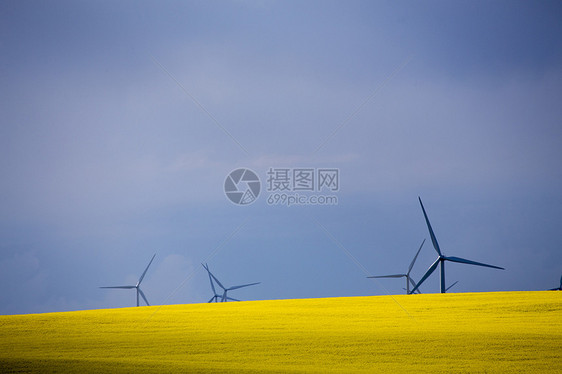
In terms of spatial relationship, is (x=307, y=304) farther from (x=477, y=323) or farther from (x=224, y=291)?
(x=224, y=291)

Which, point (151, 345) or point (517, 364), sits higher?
point (151, 345)

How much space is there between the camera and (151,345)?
14.3 meters

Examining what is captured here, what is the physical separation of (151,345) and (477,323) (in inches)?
397

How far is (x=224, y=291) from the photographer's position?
45.6 metres

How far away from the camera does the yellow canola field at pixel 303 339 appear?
37.5 ft

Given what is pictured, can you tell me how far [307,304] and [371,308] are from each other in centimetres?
312

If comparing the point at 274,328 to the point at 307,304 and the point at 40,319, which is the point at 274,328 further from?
the point at 40,319

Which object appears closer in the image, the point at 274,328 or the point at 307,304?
the point at 274,328

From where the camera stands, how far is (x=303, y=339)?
14344 mm

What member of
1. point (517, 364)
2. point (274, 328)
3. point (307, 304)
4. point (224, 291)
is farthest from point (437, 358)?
point (224, 291)

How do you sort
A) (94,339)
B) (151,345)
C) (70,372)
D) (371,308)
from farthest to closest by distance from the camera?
1. (371,308)
2. (94,339)
3. (151,345)
4. (70,372)

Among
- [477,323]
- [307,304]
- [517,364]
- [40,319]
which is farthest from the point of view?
[307,304]

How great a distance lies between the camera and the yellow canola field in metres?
11.4

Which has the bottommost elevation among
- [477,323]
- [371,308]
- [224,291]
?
[477,323]
